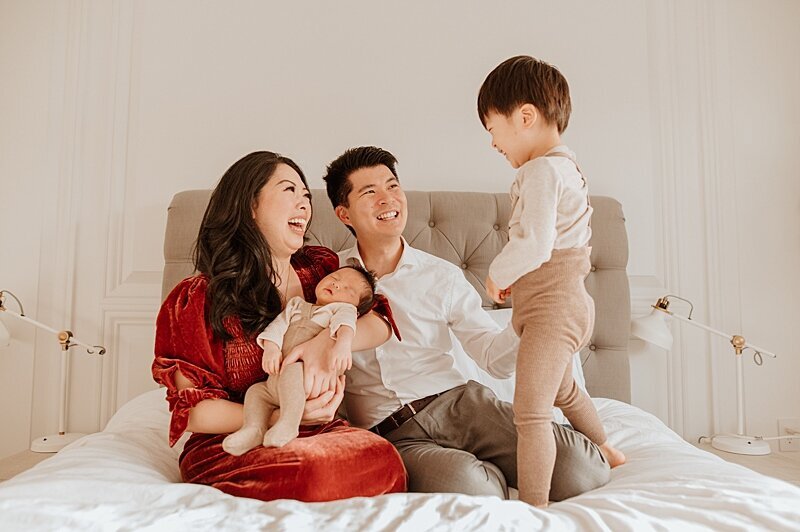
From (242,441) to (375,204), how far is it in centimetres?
74

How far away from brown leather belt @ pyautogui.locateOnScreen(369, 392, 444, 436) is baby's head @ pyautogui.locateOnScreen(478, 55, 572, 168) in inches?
26.4

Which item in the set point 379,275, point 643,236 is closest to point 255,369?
point 379,275

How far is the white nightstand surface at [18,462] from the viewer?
198 centimetres

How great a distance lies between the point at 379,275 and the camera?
177 cm

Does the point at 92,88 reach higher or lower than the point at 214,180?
higher

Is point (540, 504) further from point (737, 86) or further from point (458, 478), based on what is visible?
point (737, 86)

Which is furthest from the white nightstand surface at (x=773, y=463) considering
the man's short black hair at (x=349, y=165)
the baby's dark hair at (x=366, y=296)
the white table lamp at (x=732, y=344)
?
the man's short black hair at (x=349, y=165)

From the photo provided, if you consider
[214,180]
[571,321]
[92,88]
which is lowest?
[571,321]

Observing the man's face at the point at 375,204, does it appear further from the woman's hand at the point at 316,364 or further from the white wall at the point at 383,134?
the white wall at the point at 383,134

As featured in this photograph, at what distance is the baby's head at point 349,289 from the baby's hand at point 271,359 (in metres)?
0.19

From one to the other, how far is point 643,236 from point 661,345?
515 millimetres

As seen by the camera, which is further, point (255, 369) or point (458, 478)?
point (255, 369)

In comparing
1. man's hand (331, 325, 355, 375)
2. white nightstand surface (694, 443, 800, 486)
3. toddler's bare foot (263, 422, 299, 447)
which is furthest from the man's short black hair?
white nightstand surface (694, 443, 800, 486)

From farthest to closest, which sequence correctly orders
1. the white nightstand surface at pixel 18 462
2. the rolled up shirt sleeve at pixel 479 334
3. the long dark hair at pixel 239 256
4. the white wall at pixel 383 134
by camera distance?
the white wall at pixel 383 134 < the white nightstand surface at pixel 18 462 < the rolled up shirt sleeve at pixel 479 334 < the long dark hair at pixel 239 256
